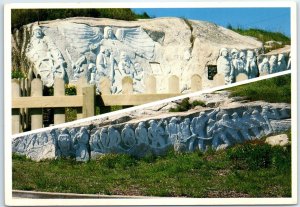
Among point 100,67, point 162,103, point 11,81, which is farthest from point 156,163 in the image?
point 11,81

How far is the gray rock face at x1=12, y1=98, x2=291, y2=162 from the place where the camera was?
784 centimetres

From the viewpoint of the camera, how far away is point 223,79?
7.92 m

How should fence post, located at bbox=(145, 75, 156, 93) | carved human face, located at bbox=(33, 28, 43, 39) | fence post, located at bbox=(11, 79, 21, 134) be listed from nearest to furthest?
fence post, located at bbox=(11, 79, 21, 134), fence post, located at bbox=(145, 75, 156, 93), carved human face, located at bbox=(33, 28, 43, 39)

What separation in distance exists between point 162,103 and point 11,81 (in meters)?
1.47

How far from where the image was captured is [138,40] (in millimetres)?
8023

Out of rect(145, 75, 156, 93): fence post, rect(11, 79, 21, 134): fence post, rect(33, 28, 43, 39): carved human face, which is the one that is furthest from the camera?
rect(33, 28, 43, 39): carved human face

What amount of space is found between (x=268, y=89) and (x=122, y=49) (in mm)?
1485

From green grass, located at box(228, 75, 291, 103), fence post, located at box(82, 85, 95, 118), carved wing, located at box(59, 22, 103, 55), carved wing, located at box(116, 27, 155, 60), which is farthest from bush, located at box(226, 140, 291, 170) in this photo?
carved wing, located at box(59, 22, 103, 55)

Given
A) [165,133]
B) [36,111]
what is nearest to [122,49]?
[165,133]

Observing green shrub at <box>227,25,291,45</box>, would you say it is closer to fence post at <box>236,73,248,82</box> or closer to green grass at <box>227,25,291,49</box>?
green grass at <box>227,25,291,49</box>

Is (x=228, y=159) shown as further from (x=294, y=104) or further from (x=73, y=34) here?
(x=73, y=34)

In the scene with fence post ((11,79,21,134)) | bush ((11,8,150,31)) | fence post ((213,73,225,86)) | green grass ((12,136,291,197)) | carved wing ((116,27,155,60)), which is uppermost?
bush ((11,8,150,31))

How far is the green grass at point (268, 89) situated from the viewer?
792 centimetres

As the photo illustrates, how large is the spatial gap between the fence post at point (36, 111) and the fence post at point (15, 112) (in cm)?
13
